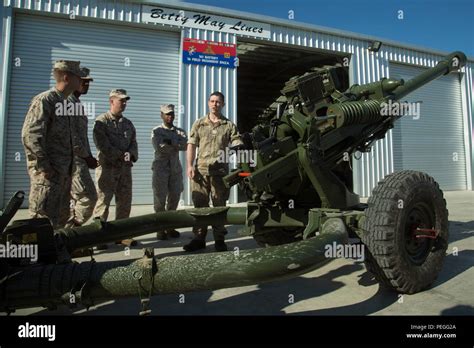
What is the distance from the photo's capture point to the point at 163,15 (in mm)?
9344

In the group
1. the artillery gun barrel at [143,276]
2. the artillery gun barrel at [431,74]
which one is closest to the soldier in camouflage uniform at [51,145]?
the artillery gun barrel at [143,276]

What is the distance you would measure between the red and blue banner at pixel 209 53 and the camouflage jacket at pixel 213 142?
573cm

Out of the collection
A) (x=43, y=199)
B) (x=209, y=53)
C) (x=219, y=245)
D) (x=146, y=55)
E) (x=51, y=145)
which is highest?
(x=209, y=53)

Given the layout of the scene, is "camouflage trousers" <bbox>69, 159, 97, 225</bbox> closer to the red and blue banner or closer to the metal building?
the metal building

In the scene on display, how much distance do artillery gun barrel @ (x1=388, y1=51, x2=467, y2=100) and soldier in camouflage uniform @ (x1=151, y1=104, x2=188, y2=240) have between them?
3.35 meters

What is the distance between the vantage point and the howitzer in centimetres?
181

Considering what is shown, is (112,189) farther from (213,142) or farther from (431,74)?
(431,74)

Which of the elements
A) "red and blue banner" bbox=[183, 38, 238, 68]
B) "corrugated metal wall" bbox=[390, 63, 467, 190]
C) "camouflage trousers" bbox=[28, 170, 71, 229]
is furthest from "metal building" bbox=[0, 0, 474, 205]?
"camouflage trousers" bbox=[28, 170, 71, 229]

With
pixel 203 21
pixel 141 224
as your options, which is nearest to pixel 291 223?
pixel 141 224

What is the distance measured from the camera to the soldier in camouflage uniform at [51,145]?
298 centimetres

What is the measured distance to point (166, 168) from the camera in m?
5.62

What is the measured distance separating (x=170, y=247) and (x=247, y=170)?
6.56 ft

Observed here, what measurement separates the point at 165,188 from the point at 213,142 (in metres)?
1.50
